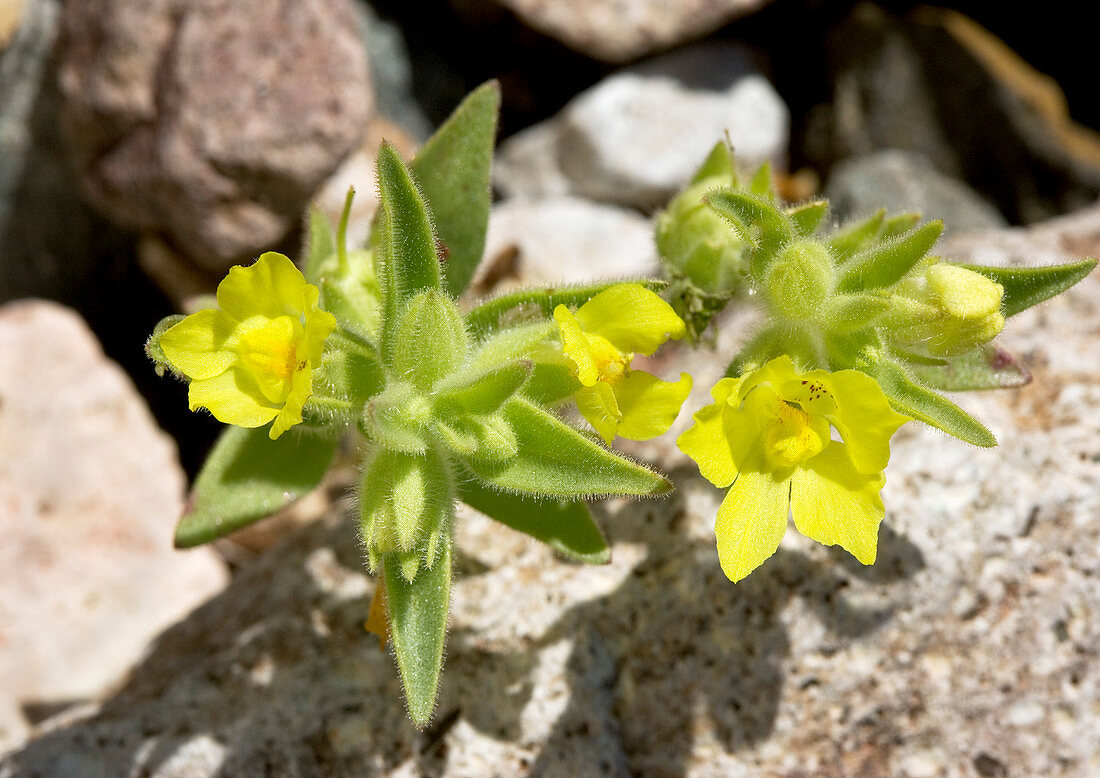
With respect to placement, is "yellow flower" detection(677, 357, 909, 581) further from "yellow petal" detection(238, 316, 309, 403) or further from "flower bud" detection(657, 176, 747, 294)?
"yellow petal" detection(238, 316, 309, 403)

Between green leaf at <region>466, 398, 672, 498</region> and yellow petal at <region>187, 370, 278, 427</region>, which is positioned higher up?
yellow petal at <region>187, 370, 278, 427</region>

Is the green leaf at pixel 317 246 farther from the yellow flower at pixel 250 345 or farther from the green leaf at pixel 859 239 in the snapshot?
the green leaf at pixel 859 239

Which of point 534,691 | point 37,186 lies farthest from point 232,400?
point 37,186

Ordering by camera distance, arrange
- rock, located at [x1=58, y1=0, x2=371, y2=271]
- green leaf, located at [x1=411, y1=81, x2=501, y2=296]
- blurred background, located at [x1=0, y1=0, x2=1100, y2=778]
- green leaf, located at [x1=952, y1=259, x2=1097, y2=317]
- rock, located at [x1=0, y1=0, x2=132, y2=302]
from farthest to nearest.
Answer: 1. rock, located at [x1=0, y1=0, x2=132, y2=302]
2. rock, located at [x1=58, y1=0, x2=371, y2=271]
3. blurred background, located at [x1=0, y1=0, x2=1100, y2=778]
4. green leaf, located at [x1=411, y1=81, x2=501, y2=296]
5. green leaf, located at [x1=952, y1=259, x2=1097, y2=317]

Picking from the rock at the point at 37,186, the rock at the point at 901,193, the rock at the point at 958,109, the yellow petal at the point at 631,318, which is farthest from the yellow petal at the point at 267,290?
the rock at the point at 958,109

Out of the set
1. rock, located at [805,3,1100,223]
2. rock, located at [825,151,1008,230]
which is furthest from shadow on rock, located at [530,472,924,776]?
rock, located at [805,3,1100,223]

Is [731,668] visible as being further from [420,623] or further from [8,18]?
[8,18]
